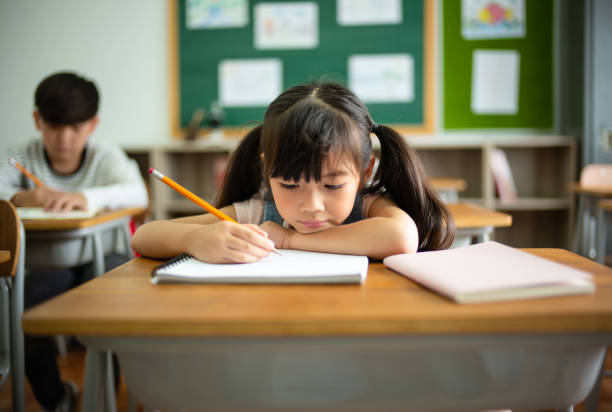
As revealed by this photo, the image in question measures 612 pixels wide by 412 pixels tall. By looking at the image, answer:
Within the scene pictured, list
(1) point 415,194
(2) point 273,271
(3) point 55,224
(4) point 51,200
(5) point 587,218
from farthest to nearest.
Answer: (5) point 587,218 < (4) point 51,200 < (3) point 55,224 < (1) point 415,194 < (2) point 273,271

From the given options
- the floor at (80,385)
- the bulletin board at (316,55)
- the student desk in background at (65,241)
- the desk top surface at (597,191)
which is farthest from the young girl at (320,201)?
the bulletin board at (316,55)

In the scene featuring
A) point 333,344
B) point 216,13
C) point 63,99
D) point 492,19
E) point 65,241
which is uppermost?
point 216,13

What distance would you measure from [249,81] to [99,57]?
4.11ft

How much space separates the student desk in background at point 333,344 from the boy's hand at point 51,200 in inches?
49.5

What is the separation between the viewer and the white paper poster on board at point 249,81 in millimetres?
3834

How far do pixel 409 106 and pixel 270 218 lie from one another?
286 centimetres

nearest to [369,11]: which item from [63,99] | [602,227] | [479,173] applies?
[479,173]

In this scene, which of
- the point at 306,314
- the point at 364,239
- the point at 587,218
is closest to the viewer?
the point at 306,314

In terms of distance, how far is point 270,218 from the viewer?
1188 millimetres

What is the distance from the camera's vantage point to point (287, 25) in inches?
149

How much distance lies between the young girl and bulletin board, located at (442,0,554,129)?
2.92 metres

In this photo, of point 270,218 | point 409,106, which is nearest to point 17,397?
point 270,218

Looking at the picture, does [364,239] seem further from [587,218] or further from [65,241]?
[587,218]

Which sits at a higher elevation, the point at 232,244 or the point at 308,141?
the point at 308,141
